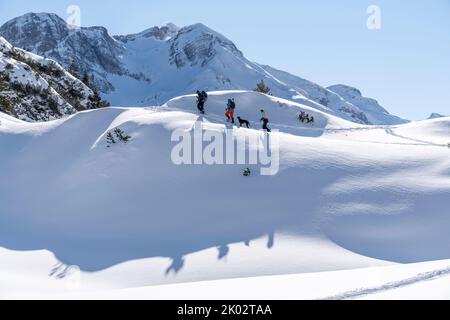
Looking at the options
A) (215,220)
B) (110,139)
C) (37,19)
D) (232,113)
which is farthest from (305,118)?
(37,19)

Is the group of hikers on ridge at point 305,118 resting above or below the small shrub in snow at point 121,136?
above

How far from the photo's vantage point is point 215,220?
12992 mm

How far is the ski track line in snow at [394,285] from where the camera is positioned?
6387 mm

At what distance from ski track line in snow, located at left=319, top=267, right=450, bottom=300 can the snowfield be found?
3cm

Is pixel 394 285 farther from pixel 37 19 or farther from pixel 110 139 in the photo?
pixel 37 19

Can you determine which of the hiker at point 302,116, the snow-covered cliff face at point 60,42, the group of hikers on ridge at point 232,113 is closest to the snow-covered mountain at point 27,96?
the group of hikers on ridge at point 232,113

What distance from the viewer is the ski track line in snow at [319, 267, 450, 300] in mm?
6387

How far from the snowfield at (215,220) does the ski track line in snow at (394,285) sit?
34 mm

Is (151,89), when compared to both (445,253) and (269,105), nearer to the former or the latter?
(269,105)

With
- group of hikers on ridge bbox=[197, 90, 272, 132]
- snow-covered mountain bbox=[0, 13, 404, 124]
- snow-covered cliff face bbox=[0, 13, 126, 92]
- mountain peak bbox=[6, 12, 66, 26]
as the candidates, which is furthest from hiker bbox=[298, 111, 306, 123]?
mountain peak bbox=[6, 12, 66, 26]

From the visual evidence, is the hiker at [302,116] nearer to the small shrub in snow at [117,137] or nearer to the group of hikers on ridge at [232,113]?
the group of hikers on ridge at [232,113]

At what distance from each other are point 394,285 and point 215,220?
280 inches

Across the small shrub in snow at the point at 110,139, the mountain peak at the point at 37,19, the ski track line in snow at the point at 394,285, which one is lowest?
the ski track line in snow at the point at 394,285
